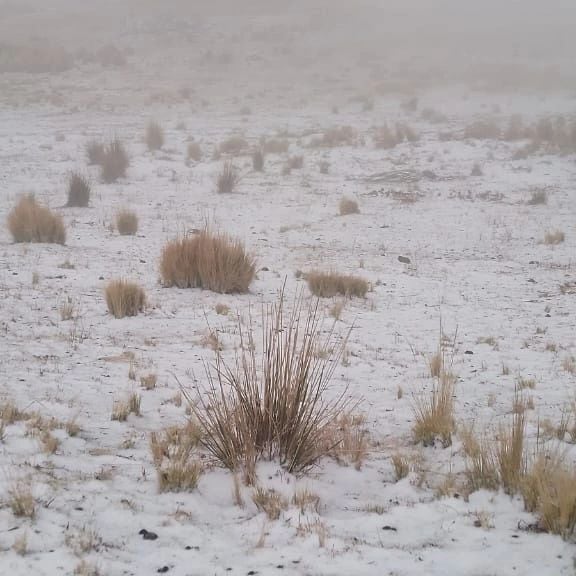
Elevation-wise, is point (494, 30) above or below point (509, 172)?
above

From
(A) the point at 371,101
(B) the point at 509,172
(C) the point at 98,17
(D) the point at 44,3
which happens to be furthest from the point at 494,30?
(D) the point at 44,3

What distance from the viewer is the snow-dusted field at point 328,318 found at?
2051mm

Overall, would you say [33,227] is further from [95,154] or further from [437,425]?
[437,425]

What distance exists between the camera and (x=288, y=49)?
92.7 feet

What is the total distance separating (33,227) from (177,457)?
5639mm

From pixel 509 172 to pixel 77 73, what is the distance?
55.1ft

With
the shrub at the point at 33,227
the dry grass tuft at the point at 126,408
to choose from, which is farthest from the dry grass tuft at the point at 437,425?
the shrub at the point at 33,227

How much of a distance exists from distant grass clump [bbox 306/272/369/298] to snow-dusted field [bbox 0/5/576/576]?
222mm

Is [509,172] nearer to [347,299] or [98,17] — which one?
[347,299]

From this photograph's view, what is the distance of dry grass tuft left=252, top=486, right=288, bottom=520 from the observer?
227 centimetres

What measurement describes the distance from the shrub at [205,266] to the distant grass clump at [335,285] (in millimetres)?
666

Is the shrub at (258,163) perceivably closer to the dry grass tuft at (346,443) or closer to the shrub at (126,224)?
the shrub at (126,224)

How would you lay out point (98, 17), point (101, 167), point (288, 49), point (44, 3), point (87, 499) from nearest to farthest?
point (87, 499) < point (101, 167) < point (288, 49) < point (98, 17) < point (44, 3)

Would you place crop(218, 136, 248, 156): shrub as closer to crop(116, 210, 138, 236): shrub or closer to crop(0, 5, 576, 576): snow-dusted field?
crop(0, 5, 576, 576): snow-dusted field
